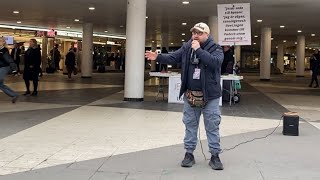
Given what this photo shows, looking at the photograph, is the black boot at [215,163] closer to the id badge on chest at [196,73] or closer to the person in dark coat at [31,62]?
the id badge on chest at [196,73]

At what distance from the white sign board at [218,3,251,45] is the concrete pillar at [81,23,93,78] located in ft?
54.9

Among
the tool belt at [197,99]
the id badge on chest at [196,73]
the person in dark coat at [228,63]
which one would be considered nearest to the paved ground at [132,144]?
the tool belt at [197,99]

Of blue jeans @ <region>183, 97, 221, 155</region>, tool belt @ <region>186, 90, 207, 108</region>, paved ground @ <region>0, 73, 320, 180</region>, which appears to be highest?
tool belt @ <region>186, 90, 207, 108</region>

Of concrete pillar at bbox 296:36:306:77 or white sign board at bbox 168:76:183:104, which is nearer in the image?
white sign board at bbox 168:76:183:104

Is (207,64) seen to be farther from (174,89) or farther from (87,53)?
(87,53)

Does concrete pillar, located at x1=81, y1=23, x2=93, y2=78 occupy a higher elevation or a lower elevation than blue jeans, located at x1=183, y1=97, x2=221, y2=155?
higher

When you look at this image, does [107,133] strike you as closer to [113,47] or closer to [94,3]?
[94,3]

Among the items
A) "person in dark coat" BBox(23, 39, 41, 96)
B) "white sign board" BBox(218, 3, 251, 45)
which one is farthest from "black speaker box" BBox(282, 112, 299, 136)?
"person in dark coat" BBox(23, 39, 41, 96)

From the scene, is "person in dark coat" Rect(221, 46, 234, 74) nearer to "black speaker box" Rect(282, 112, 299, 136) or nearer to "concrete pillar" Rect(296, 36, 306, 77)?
"black speaker box" Rect(282, 112, 299, 136)

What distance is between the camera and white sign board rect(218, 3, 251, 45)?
1444 cm

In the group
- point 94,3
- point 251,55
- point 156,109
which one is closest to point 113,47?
point 251,55

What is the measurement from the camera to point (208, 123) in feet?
20.6

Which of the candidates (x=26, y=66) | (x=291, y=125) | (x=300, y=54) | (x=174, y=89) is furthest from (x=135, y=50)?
(x=300, y=54)

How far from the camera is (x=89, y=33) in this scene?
30859 millimetres
